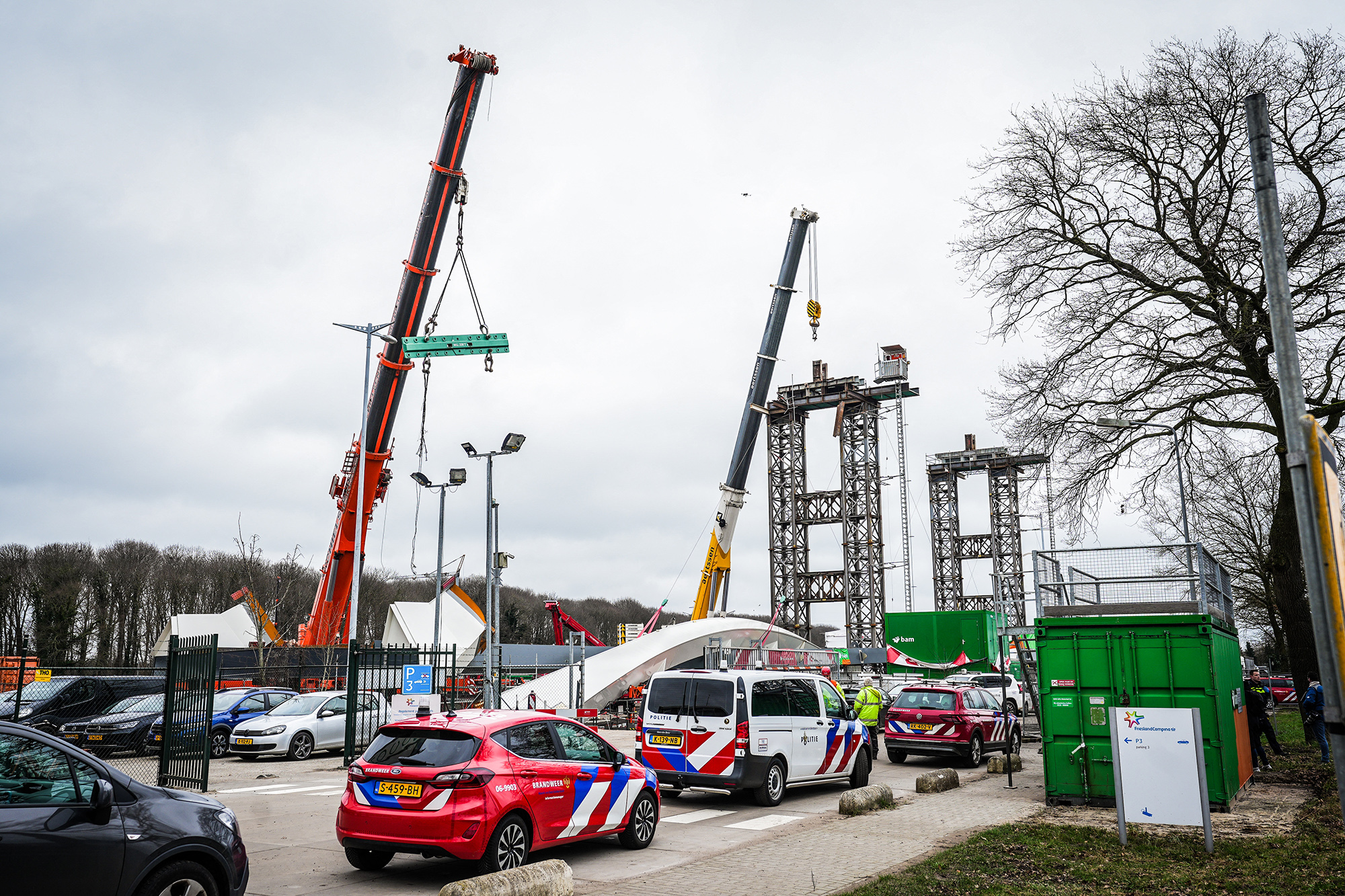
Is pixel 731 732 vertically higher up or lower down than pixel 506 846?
higher up

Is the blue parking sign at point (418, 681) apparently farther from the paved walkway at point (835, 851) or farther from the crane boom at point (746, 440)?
the crane boom at point (746, 440)

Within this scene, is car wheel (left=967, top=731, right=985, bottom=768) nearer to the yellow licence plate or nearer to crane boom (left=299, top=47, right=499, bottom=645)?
the yellow licence plate

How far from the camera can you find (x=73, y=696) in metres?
22.2

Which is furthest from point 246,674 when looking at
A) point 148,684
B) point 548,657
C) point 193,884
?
point 193,884

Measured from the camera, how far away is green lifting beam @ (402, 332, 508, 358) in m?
29.5

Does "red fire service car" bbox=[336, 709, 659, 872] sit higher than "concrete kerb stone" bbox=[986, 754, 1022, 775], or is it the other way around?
"red fire service car" bbox=[336, 709, 659, 872]

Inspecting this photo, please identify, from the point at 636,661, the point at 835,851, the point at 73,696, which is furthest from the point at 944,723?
the point at 73,696

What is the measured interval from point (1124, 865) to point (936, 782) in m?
6.43

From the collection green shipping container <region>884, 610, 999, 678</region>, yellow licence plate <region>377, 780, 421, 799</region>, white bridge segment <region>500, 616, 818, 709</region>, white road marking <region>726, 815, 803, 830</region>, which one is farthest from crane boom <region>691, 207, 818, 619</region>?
yellow licence plate <region>377, 780, 421, 799</region>

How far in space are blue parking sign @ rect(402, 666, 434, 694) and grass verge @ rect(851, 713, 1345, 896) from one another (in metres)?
13.1

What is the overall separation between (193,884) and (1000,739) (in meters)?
18.9

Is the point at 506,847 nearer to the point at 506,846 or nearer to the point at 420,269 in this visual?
the point at 506,846

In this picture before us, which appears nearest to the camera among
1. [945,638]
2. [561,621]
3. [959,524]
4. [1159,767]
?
[1159,767]

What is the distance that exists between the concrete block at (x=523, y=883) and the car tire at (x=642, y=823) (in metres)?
2.56
